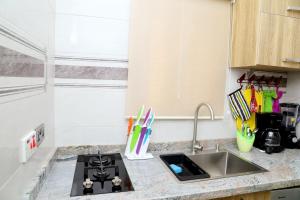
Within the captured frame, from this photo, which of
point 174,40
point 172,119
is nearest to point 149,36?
point 174,40

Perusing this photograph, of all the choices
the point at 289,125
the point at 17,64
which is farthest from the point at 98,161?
the point at 289,125

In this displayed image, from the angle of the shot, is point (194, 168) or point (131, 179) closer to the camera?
point (131, 179)

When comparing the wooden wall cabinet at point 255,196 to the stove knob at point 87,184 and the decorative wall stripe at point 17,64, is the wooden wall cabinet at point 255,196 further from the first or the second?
the decorative wall stripe at point 17,64

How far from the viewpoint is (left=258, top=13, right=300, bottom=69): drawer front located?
4.36ft

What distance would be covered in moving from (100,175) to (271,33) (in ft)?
4.55

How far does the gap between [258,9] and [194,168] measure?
1114 millimetres

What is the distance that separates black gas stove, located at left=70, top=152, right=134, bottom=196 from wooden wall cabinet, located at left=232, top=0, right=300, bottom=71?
1111mm

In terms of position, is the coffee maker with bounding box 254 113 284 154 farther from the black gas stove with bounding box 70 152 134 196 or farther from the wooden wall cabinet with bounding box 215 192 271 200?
the black gas stove with bounding box 70 152 134 196

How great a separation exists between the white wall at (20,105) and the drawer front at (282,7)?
132 cm

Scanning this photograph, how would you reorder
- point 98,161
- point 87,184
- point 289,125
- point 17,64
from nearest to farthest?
point 17,64
point 87,184
point 98,161
point 289,125

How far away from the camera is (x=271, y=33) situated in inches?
52.8

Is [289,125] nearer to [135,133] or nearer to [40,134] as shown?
[135,133]

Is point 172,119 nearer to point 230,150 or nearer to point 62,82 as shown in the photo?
point 230,150

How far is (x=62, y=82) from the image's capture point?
125cm
